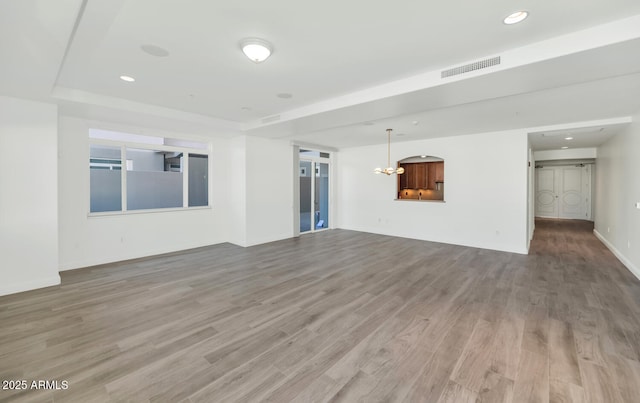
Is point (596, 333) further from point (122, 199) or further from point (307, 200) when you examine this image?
point (122, 199)

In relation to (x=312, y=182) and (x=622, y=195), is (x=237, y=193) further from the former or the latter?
(x=622, y=195)

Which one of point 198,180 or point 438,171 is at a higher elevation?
point 438,171

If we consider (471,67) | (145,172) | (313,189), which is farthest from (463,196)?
(145,172)

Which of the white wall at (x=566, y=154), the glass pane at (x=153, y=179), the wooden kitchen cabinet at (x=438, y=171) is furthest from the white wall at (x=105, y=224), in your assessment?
the white wall at (x=566, y=154)

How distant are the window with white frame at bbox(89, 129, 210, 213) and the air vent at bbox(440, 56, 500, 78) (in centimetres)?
556

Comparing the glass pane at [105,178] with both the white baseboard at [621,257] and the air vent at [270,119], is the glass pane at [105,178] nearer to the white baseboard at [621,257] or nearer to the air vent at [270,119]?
the air vent at [270,119]

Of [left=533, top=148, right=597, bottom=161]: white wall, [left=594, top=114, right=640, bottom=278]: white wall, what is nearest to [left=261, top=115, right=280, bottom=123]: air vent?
[left=594, top=114, right=640, bottom=278]: white wall

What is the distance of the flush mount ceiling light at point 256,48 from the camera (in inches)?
101

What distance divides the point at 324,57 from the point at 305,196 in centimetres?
575

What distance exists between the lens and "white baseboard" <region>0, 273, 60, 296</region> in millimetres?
3713

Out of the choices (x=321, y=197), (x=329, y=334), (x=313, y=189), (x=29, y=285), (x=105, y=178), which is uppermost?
(x=105, y=178)

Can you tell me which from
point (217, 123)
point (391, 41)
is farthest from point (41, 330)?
point (391, 41)

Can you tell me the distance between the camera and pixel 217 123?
5539 mm

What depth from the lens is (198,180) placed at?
21.9 ft
